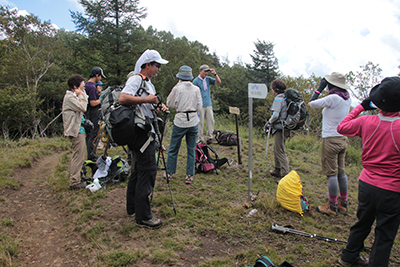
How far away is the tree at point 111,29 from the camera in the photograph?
2331 centimetres

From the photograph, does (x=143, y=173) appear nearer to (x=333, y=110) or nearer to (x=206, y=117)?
(x=333, y=110)

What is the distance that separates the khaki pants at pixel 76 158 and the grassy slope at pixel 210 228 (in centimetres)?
30

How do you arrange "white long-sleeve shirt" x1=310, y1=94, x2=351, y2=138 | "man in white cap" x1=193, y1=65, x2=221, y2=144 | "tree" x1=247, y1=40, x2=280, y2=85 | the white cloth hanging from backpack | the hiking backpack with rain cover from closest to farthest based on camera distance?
the hiking backpack with rain cover < "white long-sleeve shirt" x1=310, y1=94, x2=351, y2=138 < the white cloth hanging from backpack < "man in white cap" x1=193, y1=65, x2=221, y2=144 < "tree" x1=247, y1=40, x2=280, y2=85

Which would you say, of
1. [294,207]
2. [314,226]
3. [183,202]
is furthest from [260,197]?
[183,202]

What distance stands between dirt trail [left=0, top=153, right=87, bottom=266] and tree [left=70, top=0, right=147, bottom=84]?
19.6 meters

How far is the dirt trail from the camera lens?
285 centimetres

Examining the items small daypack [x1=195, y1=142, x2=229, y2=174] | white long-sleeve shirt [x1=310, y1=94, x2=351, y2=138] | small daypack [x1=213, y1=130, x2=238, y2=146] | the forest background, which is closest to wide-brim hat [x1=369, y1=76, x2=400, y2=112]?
white long-sleeve shirt [x1=310, y1=94, x2=351, y2=138]

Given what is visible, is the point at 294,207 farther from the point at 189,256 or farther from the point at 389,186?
the point at 189,256

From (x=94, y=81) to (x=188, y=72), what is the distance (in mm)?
2225

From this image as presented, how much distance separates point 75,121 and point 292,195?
402 cm

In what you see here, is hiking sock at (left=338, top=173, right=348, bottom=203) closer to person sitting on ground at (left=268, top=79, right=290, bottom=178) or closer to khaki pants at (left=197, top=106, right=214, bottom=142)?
person sitting on ground at (left=268, top=79, right=290, bottom=178)

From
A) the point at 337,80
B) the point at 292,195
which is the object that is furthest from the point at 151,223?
the point at 337,80

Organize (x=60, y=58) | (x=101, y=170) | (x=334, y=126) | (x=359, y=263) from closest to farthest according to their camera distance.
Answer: (x=359, y=263) → (x=334, y=126) → (x=101, y=170) → (x=60, y=58)

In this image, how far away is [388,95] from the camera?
2.29m
